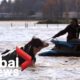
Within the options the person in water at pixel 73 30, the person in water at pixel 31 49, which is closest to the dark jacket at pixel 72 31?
the person in water at pixel 73 30

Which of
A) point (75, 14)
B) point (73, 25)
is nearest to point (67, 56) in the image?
point (73, 25)

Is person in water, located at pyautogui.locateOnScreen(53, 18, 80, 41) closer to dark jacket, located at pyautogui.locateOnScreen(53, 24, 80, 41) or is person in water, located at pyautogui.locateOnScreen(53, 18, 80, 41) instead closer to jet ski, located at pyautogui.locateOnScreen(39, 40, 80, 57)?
dark jacket, located at pyautogui.locateOnScreen(53, 24, 80, 41)

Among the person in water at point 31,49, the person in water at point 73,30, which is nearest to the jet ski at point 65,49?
the person in water at point 73,30

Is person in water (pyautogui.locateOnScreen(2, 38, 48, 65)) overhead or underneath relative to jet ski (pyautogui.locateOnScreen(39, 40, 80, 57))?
overhead

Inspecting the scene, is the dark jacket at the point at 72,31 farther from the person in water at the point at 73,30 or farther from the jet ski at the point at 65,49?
the jet ski at the point at 65,49

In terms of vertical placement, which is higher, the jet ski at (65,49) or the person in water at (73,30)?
the person in water at (73,30)

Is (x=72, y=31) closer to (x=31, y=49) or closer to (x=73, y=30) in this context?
(x=73, y=30)

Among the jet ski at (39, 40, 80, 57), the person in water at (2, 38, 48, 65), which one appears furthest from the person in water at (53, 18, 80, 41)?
the person in water at (2, 38, 48, 65)

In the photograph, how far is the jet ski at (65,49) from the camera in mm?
21109

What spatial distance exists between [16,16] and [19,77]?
15127 cm

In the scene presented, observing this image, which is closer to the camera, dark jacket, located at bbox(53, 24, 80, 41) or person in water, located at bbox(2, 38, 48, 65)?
person in water, located at bbox(2, 38, 48, 65)

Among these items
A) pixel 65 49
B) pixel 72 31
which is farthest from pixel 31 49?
pixel 65 49

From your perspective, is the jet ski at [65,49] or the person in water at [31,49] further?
the jet ski at [65,49]

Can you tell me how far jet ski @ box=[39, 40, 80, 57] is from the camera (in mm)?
21109
